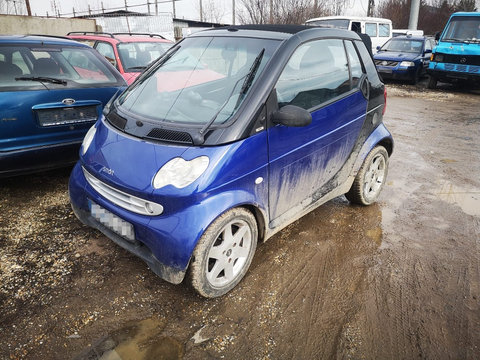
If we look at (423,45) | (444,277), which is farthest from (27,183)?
(423,45)

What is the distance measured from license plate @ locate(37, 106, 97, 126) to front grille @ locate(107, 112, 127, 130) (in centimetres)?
104

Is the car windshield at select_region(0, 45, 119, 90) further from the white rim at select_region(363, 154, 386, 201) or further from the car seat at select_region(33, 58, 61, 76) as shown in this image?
the white rim at select_region(363, 154, 386, 201)

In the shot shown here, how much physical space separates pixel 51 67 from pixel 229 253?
289cm

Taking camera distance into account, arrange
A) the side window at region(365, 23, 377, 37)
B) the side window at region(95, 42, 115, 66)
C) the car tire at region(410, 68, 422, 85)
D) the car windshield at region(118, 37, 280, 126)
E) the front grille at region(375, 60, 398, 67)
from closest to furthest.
→ 1. the car windshield at region(118, 37, 280, 126)
2. the side window at region(95, 42, 115, 66)
3. the front grille at region(375, 60, 398, 67)
4. the car tire at region(410, 68, 422, 85)
5. the side window at region(365, 23, 377, 37)

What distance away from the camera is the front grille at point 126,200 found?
85.5 inches

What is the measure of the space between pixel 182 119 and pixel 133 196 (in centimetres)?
65

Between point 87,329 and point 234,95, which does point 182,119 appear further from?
point 87,329

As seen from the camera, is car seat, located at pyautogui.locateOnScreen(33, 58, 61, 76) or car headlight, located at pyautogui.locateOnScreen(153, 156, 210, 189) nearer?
car headlight, located at pyautogui.locateOnScreen(153, 156, 210, 189)

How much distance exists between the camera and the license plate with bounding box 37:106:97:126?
136 inches

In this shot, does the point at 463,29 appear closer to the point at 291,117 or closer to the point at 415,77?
the point at 415,77

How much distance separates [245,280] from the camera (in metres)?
2.63

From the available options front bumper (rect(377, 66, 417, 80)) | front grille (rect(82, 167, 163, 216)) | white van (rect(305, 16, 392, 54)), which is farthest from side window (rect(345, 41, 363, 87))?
white van (rect(305, 16, 392, 54))

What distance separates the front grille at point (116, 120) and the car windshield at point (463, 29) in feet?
38.4

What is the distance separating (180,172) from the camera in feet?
7.09
